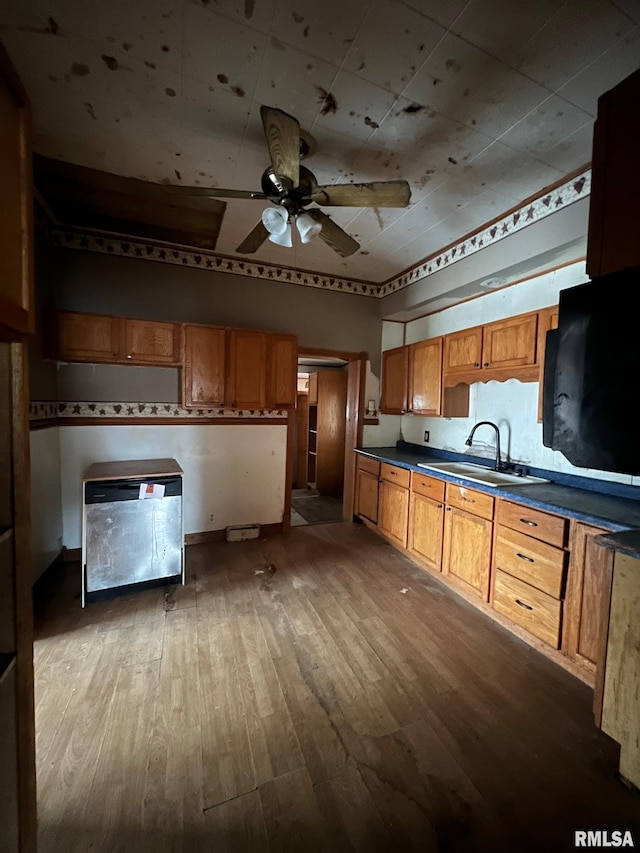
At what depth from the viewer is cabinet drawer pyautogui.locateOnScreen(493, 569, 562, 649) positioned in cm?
189

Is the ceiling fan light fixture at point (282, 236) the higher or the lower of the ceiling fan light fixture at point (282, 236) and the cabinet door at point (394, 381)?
the higher

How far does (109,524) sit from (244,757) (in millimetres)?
1727

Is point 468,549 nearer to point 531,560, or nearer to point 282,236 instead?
point 531,560

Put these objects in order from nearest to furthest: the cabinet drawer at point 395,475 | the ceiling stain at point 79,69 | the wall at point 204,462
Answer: the ceiling stain at point 79,69, the wall at point 204,462, the cabinet drawer at point 395,475

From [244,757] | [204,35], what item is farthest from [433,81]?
[244,757]

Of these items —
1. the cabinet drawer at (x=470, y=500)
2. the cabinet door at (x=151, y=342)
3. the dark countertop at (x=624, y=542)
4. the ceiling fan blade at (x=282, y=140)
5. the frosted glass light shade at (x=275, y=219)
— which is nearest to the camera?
the dark countertop at (x=624, y=542)

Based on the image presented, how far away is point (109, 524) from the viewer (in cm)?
242

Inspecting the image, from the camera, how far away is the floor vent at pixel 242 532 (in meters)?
3.53

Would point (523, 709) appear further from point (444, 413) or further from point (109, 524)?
point (109, 524)

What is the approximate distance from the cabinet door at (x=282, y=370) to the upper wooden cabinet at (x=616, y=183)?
2597 mm

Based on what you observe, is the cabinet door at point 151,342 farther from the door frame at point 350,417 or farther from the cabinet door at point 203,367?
the door frame at point 350,417

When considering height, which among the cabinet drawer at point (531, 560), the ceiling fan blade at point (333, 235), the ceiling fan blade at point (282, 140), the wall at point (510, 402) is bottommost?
the cabinet drawer at point (531, 560)

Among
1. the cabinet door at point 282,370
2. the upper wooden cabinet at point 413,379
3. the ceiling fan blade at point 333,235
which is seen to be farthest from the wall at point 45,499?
the upper wooden cabinet at point 413,379

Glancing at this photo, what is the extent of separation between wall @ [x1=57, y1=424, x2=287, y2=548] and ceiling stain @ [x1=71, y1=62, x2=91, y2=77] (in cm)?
240
